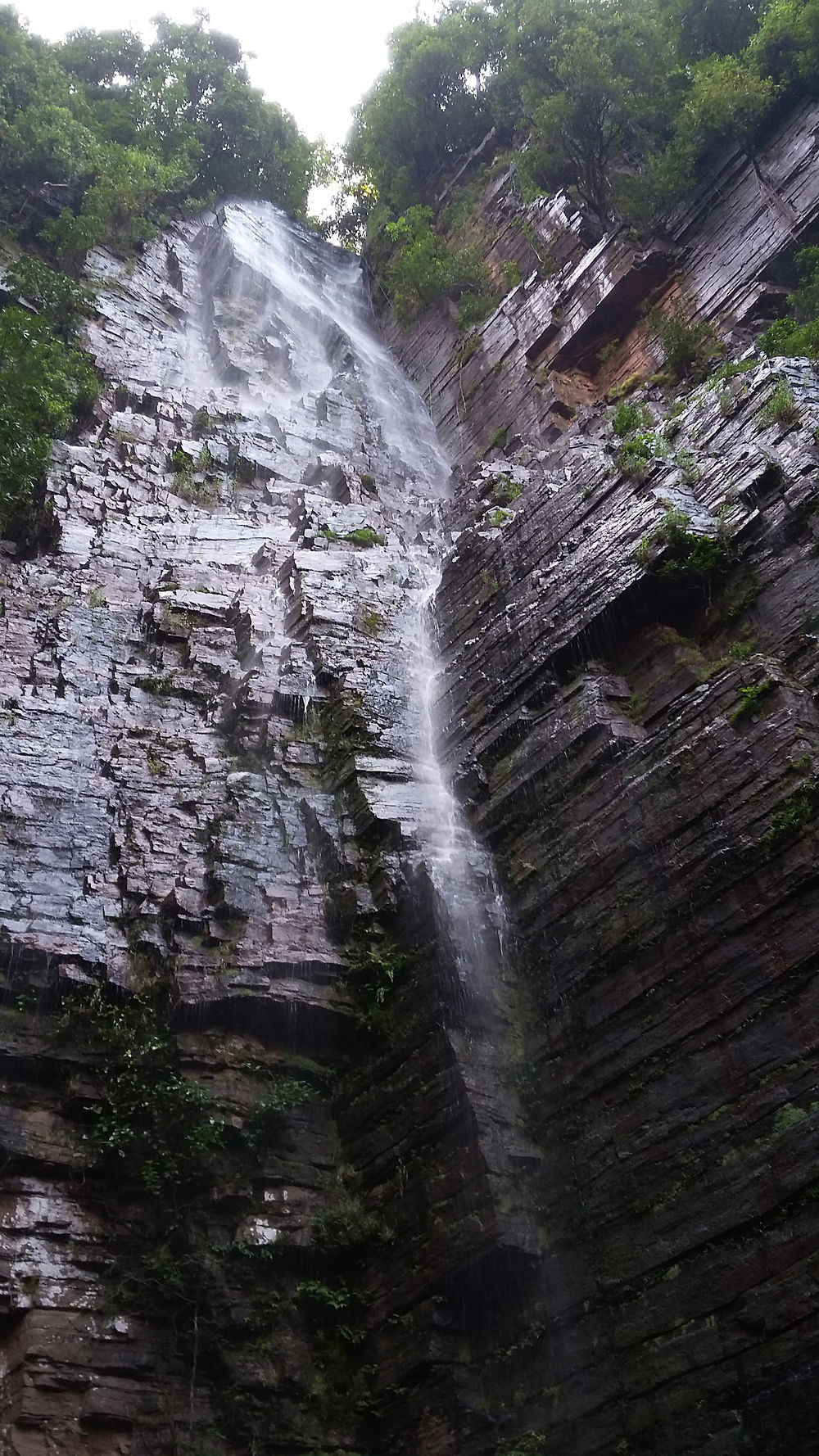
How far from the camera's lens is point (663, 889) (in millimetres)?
9891

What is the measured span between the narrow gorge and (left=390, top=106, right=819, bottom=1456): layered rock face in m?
0.04

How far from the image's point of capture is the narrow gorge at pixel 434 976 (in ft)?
27.3

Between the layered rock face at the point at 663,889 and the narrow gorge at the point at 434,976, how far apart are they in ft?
0.13

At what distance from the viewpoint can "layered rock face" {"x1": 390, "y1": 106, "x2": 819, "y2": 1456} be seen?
7.89m

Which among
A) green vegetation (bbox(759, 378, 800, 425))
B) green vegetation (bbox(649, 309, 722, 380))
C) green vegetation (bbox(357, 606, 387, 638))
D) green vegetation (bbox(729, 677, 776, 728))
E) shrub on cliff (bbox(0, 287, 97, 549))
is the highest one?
green vegetation (bbox(649, 309, 722, 380))

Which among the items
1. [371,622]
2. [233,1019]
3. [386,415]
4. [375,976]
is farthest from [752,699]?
[386,415]

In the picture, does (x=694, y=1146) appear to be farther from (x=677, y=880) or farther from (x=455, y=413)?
(x=455, y=413)

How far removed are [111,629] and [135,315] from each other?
12.9 meters

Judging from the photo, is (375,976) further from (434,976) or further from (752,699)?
(752,699)

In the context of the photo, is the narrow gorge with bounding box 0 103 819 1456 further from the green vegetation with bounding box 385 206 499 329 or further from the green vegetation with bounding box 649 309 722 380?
the green vegetation with bounding box 385 206 499 329

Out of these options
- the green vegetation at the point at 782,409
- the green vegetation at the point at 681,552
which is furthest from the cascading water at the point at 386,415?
the green vegetation at the point at 782,409

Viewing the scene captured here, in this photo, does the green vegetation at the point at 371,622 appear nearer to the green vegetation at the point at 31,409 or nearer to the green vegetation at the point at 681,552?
the green vegetation at the point at 681,552

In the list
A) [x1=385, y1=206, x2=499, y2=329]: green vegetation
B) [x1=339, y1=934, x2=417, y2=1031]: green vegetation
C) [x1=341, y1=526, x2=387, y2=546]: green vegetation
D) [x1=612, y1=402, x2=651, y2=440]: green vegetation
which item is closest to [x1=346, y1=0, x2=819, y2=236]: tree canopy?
[x1=385, y1=206, x2=499, y2=329]: green vegetation

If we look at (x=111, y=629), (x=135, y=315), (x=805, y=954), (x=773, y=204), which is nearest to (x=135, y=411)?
(x=135, y=315)
